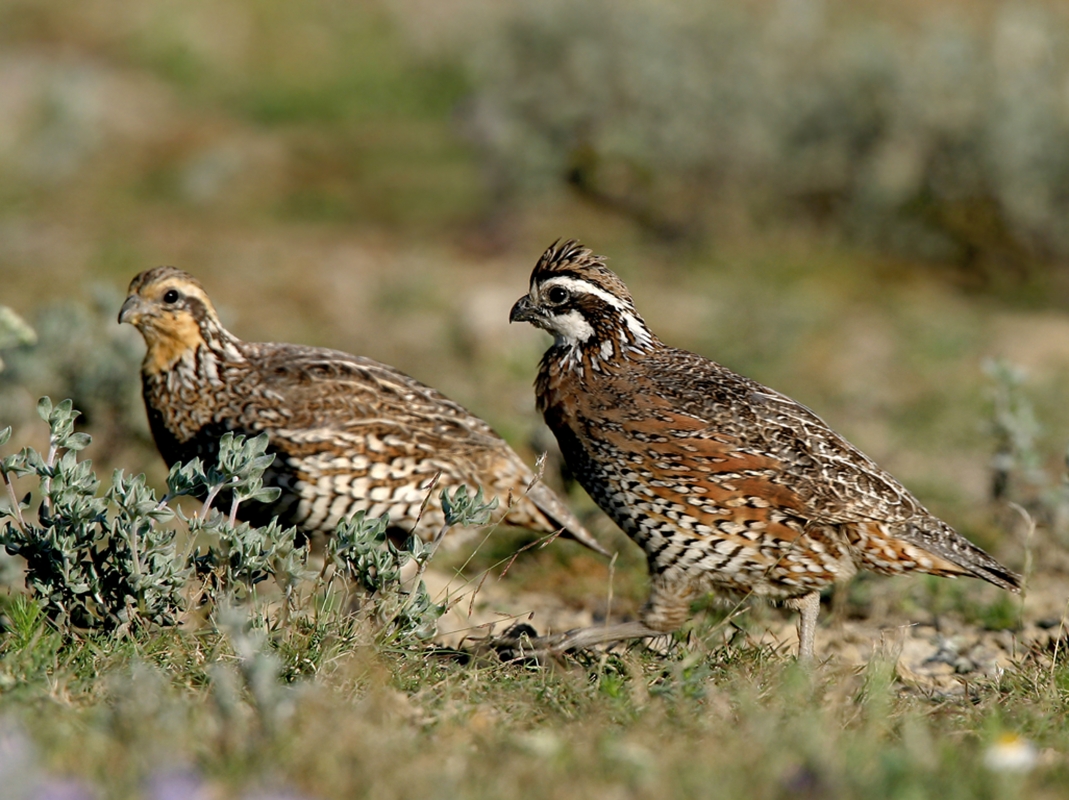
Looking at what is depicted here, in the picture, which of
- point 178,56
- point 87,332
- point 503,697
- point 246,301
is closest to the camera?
point 503,697

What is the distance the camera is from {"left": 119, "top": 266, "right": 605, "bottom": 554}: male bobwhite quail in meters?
5.01

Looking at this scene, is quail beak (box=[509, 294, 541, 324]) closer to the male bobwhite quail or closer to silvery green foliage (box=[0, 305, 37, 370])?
the male bobwhite quail

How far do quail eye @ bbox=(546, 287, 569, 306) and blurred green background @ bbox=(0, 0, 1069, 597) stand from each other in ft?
8.90

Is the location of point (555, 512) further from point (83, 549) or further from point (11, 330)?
point (11, 330)

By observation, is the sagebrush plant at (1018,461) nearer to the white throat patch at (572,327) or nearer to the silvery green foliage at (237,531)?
the white throat patch at (572,327)

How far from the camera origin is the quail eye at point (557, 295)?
5.08 metres

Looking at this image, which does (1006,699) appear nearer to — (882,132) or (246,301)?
(246,301)

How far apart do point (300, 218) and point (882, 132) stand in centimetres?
560

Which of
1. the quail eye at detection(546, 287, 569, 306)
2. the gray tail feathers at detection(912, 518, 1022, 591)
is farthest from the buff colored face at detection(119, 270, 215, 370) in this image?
the gray tail feathers at detection(912, 518, 1022, 591)

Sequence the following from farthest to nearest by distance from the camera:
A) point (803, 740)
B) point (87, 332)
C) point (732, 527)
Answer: point (87, 332)
point (732, 527)
point (803, 740)

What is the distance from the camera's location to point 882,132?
11977 millimetres

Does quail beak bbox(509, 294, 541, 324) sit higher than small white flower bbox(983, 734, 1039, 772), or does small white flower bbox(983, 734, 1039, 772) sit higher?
quail beak bbox(509, 294, 541, 324)

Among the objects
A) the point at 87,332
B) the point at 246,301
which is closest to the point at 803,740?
the point at 87,332

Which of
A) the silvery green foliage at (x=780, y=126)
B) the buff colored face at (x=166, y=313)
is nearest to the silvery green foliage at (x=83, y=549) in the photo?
the buff colored face at (x=166, y=313)
